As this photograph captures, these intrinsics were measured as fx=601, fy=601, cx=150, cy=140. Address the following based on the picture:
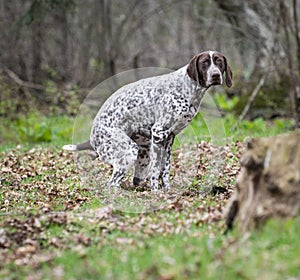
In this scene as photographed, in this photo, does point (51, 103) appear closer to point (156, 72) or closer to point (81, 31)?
point (81, 31)

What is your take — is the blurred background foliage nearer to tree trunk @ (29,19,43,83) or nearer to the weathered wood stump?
tree trunk @ (29,19,43,83)

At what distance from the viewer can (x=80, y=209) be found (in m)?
6.91

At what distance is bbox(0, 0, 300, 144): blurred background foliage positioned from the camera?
14.3 metres

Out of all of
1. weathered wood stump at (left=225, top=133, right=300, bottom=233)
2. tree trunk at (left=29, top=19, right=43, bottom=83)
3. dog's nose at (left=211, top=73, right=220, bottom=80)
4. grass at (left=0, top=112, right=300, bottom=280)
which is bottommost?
grass at (left=0, top=112, right=300, bottom=280)

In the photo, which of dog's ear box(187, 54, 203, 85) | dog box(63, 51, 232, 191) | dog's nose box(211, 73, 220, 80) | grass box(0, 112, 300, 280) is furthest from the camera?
dog box(63, 51, 232, 191)

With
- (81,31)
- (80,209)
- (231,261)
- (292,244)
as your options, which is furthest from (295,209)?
→ (81,31)

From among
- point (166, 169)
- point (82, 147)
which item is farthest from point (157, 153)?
point (82, 147)

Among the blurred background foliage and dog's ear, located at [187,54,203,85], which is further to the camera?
the blurred background foliage

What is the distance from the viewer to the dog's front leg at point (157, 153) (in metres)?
7.32

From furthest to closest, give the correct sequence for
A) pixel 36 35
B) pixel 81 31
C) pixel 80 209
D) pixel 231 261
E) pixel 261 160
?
pixel 81 31 < pixel 36 35 < pixel 80 209 < pixel 261 160 < pixel 231 261

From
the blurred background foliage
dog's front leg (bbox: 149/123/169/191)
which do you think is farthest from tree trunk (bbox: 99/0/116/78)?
dog's front leg (bbox: 149/123/169/191)

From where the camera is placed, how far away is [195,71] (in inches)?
279

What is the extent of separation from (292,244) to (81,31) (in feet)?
62.6

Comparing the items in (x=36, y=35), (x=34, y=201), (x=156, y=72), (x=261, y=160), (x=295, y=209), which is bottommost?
(x=34, y=201)
